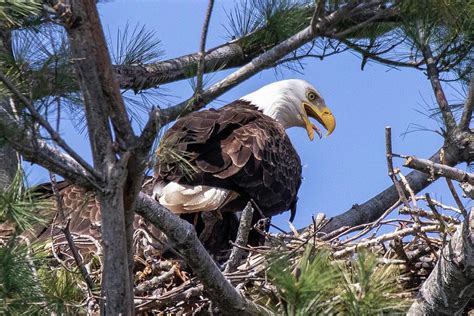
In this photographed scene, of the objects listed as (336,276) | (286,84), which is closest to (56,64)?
(336,276)

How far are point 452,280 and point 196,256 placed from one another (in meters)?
0.82

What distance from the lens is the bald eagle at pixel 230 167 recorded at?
4945 mm

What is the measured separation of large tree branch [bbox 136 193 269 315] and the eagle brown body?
3.07ft

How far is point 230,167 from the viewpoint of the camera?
5.04 m

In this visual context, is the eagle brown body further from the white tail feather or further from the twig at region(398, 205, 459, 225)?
the twig at region(398, 205, 459, 225)

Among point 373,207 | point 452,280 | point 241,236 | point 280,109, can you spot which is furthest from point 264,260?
point 280,109

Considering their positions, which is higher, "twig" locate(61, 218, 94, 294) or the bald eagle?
the bald eagle

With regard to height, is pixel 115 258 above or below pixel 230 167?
below

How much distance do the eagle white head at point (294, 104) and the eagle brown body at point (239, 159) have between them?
76 cm

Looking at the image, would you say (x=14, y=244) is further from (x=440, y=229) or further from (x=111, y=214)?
(x=440, y=229)

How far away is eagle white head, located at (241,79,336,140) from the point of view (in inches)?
250

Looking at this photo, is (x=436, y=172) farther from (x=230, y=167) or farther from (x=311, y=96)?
(x=311, y=96)

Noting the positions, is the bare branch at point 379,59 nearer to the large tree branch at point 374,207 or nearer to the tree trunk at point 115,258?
the large tree branch at point 374,207

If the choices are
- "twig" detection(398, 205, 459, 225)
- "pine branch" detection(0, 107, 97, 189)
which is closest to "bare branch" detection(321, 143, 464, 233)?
"twig" detection(398, 205, 459, 225)
